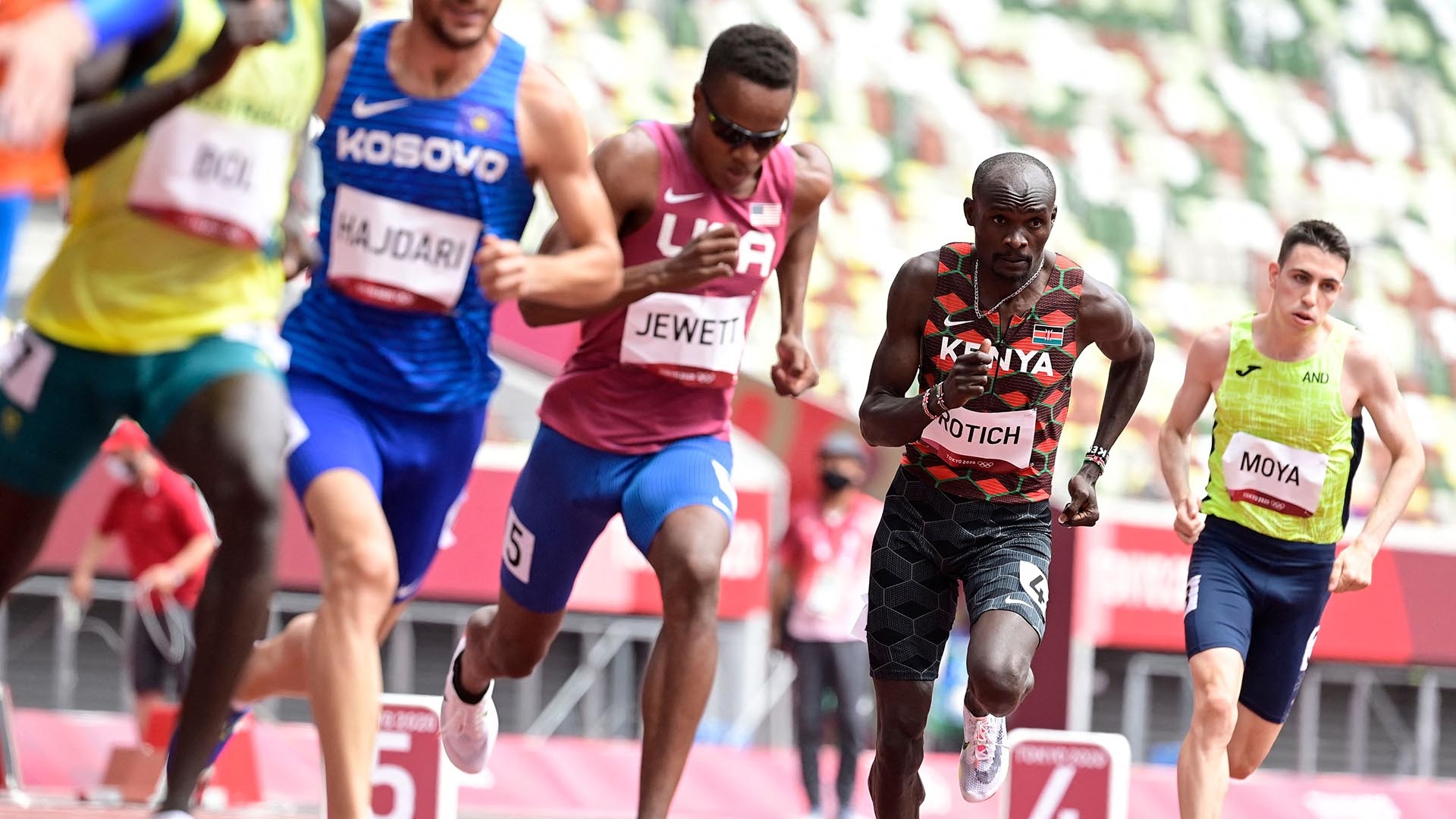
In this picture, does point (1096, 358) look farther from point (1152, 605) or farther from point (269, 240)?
point (269, 240)

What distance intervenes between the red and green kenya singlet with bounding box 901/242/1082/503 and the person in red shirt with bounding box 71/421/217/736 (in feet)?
19.5

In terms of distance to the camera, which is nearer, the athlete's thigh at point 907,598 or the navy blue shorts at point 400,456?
the navy blue shorts at point 400,456

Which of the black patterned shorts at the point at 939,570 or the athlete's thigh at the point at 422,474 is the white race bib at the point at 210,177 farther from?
the black patterned shorts at the point at 939,570

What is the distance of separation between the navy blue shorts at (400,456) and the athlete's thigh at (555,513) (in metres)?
0.63

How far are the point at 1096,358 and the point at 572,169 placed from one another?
1512 centimetres

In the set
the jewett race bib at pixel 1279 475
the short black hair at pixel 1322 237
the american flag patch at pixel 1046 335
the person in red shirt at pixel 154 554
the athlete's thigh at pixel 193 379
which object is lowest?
the person in red shirt at pixel 154 554

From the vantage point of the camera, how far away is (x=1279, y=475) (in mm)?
7129

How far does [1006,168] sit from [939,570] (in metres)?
1.32

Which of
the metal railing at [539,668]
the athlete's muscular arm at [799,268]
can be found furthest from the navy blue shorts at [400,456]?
the metal railing at [539,668]

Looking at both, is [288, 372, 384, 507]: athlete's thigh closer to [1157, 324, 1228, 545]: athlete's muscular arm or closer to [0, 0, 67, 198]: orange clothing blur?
[0, 0, 67, 198]: orange clothing blur

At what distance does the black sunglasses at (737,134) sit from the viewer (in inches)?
229

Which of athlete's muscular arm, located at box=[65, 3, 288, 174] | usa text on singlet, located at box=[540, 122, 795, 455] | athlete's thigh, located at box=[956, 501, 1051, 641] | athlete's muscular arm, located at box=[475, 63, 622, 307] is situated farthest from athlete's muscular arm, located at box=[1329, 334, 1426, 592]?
athlete's muscular arm, located at box=[65, 3, 288, 174]

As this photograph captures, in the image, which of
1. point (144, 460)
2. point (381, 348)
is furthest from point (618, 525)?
point (381, 348)

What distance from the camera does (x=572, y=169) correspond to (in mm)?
5070
